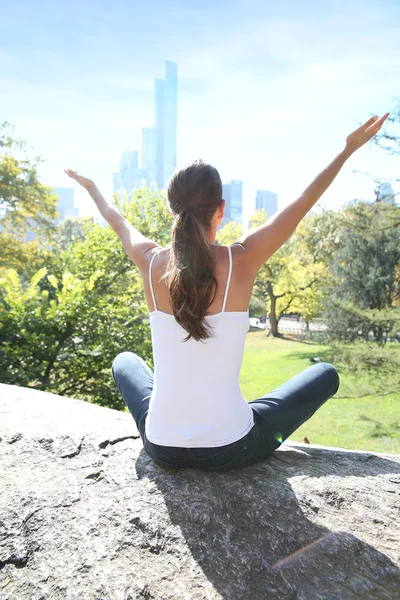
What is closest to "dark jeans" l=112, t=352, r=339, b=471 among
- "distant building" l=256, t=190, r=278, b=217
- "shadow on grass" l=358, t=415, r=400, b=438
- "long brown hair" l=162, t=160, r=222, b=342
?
"long brown hair" l=162, t=160, r=222, b=342

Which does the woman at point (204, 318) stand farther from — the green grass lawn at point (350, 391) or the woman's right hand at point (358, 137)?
the green grass lawn at point (350, 391)

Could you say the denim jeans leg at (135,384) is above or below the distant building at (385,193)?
below

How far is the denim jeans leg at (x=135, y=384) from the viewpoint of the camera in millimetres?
2162

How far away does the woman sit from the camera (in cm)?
176

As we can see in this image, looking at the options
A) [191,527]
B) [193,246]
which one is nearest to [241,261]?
[193,246]

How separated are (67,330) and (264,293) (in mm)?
25872

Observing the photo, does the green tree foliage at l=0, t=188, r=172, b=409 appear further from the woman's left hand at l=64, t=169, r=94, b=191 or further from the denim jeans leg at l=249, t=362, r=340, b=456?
the denim jeans leg at l=249, t=362, r=340, b=456

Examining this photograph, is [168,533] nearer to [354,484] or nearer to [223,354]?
[223,354]

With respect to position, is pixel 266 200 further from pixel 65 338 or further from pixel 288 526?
pixel 288 526

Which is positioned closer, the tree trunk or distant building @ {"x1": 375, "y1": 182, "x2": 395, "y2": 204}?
distant building @ {"x1": 375, "y1": 182, "x2": 395, "y2": 204}

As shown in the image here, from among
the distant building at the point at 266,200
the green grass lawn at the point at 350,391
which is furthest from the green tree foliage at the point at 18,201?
the distant building at the point at 266,200

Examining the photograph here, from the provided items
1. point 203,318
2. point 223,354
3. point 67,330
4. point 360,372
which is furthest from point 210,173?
point 360,372

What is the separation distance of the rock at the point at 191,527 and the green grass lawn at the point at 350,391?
6.44 m

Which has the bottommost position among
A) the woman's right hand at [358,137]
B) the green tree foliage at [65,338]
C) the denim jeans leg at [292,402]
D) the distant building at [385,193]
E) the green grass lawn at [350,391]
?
A: the green grass lawn at [350,391]
